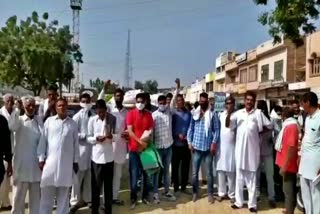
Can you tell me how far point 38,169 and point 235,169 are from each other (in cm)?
369

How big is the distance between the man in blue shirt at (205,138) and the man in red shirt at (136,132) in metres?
0.94

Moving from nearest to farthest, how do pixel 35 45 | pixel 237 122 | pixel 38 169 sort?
pixel 38 169 < pixel 237 122 < pixel 35 45

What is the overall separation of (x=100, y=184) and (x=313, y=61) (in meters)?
34.4

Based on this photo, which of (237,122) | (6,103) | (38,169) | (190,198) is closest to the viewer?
(38,169)

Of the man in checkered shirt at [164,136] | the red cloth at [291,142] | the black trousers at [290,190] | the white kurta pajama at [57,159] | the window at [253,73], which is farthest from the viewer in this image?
the window at [253,73]

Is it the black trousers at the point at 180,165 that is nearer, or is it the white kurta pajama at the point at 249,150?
the white kurta pajama at the point at 249,150

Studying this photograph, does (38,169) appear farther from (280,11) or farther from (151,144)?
(280,11)

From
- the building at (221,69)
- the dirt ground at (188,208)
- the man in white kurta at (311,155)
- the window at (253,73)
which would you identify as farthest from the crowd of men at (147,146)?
the building at (221,69)

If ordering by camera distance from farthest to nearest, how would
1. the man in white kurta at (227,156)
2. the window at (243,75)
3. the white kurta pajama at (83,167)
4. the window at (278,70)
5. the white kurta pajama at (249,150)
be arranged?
1. the window at (243,75)
2. the window at (278,70)
3. the man in white kurta at (227,156)
4. the white kurta pajama at (249,150)
5. the white kurta pajama at (83,167)

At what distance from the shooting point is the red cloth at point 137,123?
8753 mm

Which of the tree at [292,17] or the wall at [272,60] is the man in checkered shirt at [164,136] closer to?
the tree at [292,17]

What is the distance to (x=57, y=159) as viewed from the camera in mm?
7039

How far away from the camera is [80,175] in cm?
842

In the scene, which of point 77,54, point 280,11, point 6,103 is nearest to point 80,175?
point 6,103
